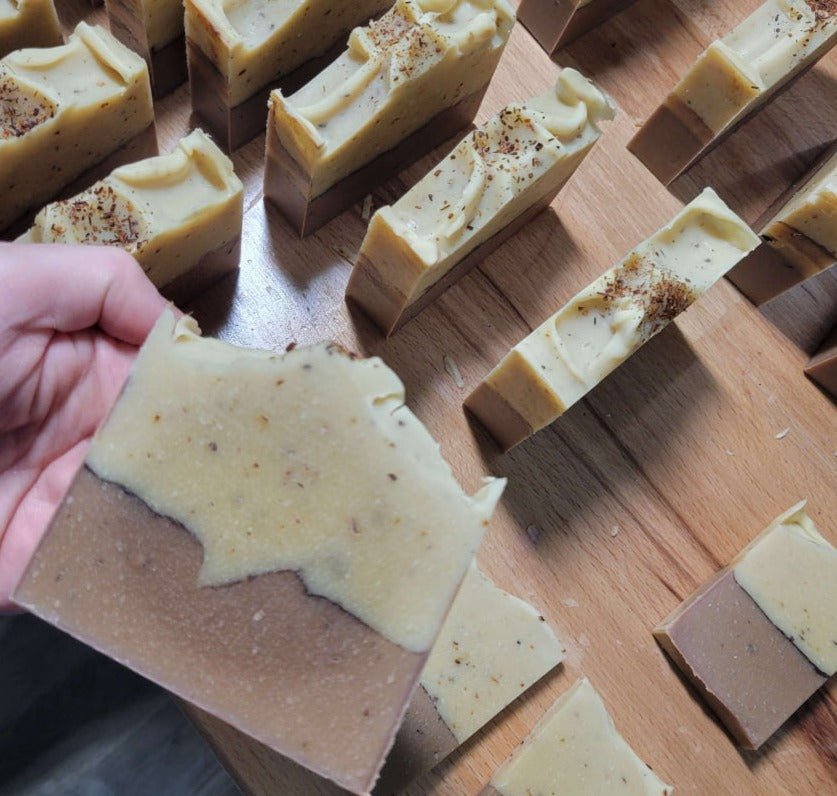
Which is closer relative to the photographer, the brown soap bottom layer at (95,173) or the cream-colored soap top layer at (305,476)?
the cream-colored soap top layer at (305,476)

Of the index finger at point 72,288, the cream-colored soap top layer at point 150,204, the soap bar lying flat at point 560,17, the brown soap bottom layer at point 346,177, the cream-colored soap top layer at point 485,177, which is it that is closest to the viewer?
the index finger at point 72,288

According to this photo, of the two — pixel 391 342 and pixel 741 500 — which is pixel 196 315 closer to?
pixel 391 342

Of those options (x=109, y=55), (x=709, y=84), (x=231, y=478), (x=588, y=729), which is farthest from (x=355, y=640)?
(x=709, y=84)

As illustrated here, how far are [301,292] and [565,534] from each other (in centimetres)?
67

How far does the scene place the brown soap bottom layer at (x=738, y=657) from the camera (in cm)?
157

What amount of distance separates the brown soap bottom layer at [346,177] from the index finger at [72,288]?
0.38 meters

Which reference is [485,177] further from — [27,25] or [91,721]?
[91,721]

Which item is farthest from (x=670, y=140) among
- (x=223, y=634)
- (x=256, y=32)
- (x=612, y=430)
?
(x=223, y=634)

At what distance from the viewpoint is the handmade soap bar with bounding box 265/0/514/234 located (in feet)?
4.76

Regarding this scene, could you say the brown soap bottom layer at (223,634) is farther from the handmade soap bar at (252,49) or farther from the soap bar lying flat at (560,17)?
the soap bar lying flat at (560,17)

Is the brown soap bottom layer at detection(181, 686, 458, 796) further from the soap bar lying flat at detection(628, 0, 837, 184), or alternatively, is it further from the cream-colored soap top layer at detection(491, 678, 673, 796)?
the soap bar lying flat at detection(628, 0, 837, 184)

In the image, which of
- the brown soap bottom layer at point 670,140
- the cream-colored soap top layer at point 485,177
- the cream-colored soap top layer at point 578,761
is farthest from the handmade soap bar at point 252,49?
the cream-colored soap top layer at point 578,761

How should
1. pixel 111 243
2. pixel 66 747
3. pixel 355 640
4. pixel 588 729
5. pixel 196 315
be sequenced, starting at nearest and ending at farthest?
1. pixel 355 640
2. pixel 111 243
3. pixel 588 729
4. pixel 196 315
5. pixel 66 747

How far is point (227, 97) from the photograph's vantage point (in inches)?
61.3
